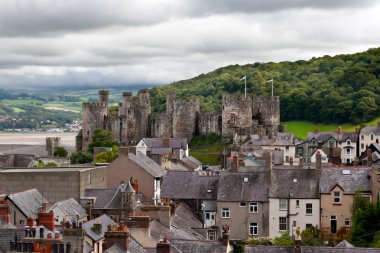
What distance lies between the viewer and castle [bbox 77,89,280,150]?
109500 millimetres

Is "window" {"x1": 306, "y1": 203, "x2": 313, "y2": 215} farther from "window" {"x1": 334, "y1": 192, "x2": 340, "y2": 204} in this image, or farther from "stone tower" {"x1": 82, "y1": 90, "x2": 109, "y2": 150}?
"stone tower" {"x1": 82, "y1": 90, "x2": 109, "y2": 150}

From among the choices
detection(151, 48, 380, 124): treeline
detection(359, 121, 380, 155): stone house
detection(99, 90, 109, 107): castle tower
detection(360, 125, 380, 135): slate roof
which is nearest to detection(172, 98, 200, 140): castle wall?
detection(99, 90, 109, 107): castle tower

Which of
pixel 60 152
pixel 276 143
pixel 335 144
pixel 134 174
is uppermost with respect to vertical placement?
pixel 134 174

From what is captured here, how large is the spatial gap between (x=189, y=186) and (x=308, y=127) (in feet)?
275

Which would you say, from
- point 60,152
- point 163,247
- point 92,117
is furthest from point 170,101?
point 163,247

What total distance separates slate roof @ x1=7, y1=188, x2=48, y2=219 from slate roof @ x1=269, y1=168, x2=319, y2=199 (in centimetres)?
1572

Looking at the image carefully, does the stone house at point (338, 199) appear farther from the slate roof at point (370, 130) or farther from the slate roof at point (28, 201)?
the slate roof at point (370, 130)

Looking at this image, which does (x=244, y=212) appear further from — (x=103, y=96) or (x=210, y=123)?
(x=103, y=96)

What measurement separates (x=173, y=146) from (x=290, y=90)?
64.5m

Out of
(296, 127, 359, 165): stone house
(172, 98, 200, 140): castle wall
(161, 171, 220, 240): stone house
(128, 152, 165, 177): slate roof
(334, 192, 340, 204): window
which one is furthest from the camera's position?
(172, 98, 200, 140): castle wall

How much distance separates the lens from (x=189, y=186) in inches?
2160

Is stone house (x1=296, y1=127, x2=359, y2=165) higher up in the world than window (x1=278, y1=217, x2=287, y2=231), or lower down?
higher up

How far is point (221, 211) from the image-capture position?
173 feet

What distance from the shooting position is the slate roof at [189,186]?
177ft
